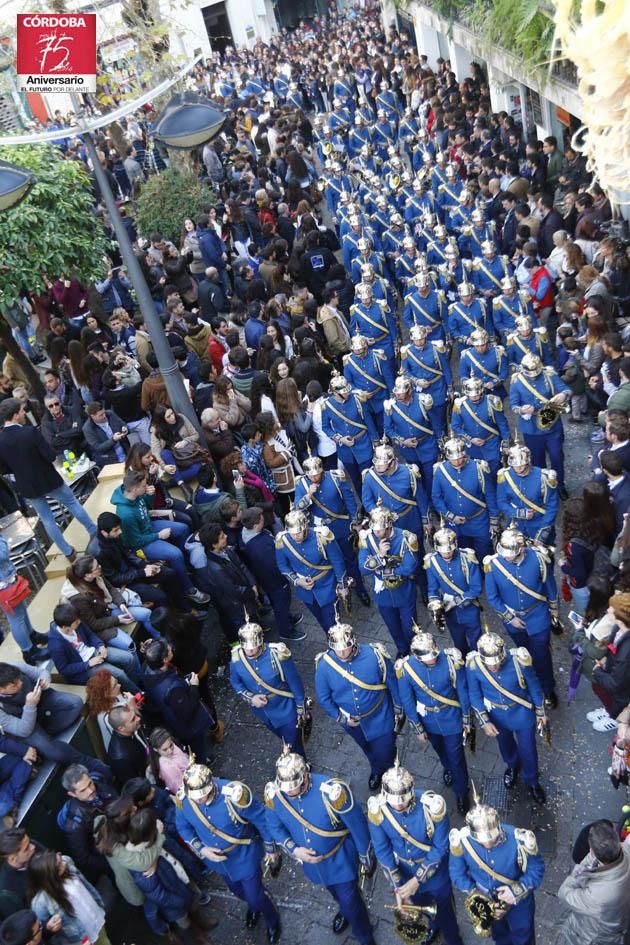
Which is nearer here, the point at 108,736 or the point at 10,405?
the point at 108,736

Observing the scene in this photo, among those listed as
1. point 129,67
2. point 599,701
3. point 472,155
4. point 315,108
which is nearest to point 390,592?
point 599,701

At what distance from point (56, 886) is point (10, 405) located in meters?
3.80

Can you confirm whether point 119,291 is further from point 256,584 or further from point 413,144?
point 413,144

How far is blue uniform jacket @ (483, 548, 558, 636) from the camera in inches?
248

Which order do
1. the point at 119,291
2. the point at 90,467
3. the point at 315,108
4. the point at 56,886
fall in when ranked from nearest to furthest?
1. the point at 56,886
2. the point at 90,467
3. the point at 119,291
4. the point at 315,108

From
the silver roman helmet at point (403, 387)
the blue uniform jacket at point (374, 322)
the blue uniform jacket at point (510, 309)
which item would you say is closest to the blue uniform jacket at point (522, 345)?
the blue uniform jacket at point (510, 309)

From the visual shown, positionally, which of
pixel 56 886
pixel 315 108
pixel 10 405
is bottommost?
pixel 315 108

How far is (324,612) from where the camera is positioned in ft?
25.0

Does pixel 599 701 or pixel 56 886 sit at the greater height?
pixel 56 886

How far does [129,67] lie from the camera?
1891 cm

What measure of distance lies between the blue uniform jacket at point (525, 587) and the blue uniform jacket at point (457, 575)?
0.17 meters

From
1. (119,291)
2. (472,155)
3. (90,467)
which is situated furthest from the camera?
(472,155)

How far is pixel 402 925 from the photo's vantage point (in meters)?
4.89

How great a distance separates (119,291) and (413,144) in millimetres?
8708
